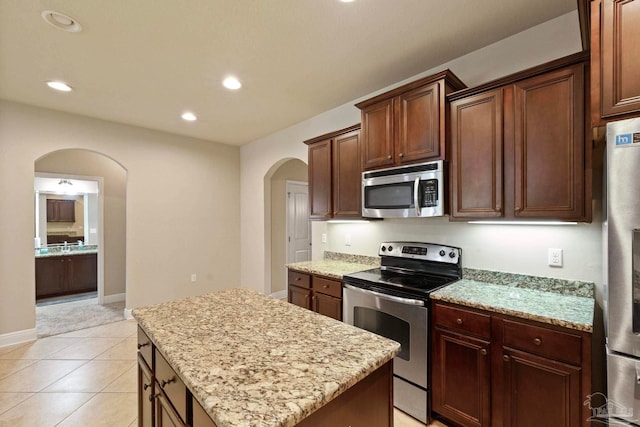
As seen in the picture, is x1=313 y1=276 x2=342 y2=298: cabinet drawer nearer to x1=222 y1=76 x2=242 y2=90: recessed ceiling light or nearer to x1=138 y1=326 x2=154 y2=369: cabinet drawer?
x1=138 y1=326 x2=154 y2=369: cabinet drawer

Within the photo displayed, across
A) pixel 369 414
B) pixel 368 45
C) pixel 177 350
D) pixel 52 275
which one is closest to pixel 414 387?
pixel 369 414

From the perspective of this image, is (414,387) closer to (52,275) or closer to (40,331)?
(40,331)

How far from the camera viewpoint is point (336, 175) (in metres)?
3.10

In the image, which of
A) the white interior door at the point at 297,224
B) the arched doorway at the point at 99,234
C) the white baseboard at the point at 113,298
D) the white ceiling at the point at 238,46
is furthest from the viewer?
the white interior door at the point at 297,224

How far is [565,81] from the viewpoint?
1.69 m

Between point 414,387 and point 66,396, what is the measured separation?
2.78m

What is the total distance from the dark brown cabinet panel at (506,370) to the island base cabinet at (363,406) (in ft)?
2.99

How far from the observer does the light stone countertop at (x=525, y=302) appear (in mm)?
1488

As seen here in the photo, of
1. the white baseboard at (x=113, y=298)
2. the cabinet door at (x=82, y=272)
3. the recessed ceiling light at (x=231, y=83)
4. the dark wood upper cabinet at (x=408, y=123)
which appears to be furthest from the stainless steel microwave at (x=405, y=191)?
the cabinet door at (x=82, y=272)

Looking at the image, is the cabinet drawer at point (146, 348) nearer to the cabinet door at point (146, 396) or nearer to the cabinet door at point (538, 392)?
the cabinet door at point (146, 396)

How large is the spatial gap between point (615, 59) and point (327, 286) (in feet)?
7.80

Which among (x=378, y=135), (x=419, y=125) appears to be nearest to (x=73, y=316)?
(x=378, y=135)

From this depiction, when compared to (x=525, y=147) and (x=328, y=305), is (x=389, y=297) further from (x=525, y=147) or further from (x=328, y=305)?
(x=525, y=147)

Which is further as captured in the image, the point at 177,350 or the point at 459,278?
the point at 459,278
